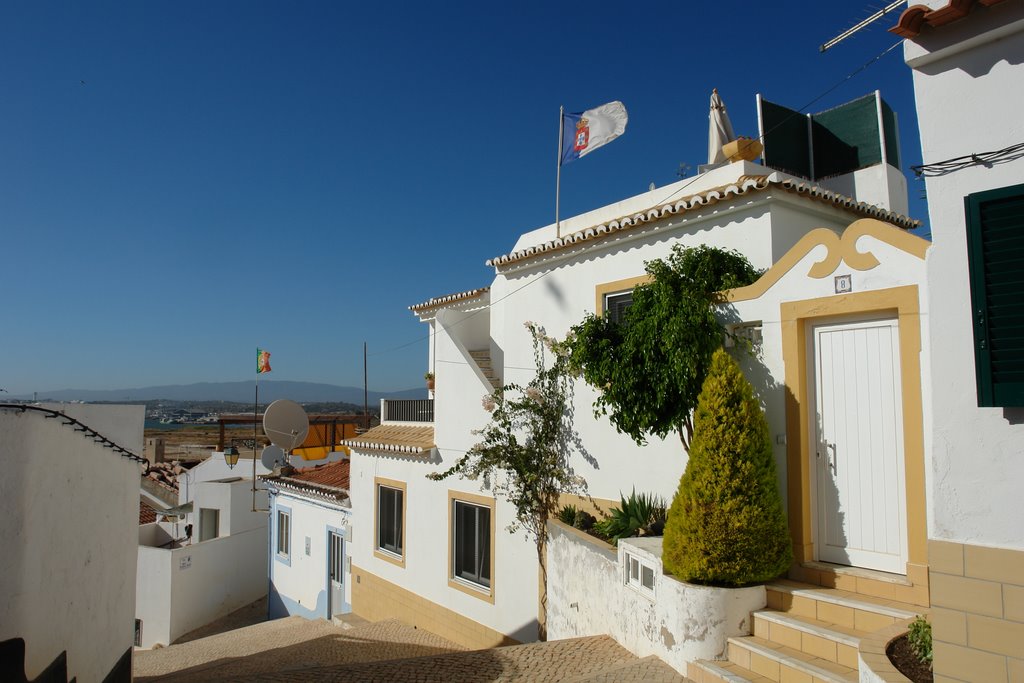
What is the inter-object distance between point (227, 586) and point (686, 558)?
22.0 metres

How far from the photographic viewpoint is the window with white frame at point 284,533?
805 inches

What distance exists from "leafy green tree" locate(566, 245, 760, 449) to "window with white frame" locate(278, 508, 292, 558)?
14942 millimetres

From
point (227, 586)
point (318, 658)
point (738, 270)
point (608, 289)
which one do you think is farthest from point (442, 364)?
point (227, 586)

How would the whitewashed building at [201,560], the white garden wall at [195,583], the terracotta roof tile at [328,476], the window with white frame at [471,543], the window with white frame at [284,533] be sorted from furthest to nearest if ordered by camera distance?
the whitewashed building at [201,560] → the white garden wall at [195,583] → the window with white frame at [284,533] → the terracotta roof tile at [328,476] → the window with white frame at [471,543]

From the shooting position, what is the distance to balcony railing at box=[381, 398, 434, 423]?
15.6m

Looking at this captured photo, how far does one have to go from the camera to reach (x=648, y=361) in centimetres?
797

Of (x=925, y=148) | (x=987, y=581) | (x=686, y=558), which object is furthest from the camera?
(x=686, y=558)

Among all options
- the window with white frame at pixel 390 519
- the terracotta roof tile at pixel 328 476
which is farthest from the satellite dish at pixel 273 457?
the window with white frame at pixel 390 519

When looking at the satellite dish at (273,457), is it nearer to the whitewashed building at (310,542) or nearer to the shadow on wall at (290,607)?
the whitewashed building at (310,542)

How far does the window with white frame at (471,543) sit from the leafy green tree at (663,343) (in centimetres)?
481

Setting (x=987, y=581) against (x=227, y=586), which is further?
(x=227, y=586)

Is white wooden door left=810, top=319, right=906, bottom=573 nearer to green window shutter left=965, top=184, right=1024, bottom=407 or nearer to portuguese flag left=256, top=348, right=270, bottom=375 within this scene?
green window shutter left=965, top=184, right=1024, bottom=407

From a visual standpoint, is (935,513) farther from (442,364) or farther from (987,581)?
(442,364)

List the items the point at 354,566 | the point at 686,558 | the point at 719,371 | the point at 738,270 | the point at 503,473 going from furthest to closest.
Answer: the point at 354,566 < the point at 503,473 < the point at 738,270 < the point at 719,371 < the point at 686,558
